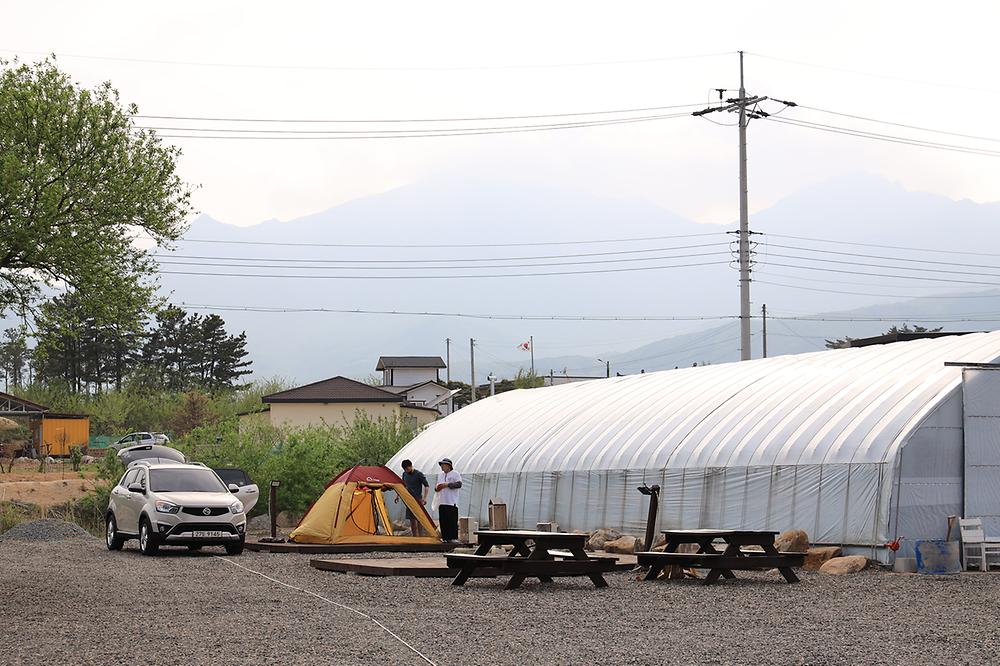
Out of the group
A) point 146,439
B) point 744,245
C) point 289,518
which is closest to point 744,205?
point 744,245

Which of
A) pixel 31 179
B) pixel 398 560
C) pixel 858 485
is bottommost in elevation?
pixel 398 560

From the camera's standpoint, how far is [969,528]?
21.8m

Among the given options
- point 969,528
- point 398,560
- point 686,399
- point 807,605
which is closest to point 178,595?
point 398,560

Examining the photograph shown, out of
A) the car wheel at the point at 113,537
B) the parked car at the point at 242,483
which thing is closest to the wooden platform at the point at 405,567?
the car wheel at the point at 113,537

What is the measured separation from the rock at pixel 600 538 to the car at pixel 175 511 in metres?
7.24

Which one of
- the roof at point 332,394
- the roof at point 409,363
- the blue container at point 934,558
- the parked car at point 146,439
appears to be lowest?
the blue container at point 934,558

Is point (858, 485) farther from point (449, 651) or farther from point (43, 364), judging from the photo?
point (43, 364)

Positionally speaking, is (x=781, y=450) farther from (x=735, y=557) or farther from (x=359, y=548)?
(x=359, y=548)

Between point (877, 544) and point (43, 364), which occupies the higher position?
point (43, 364)

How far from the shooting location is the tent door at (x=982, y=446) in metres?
22.5

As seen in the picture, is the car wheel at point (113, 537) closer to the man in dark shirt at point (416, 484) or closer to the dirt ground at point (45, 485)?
the man in dark shirt at point (416, 484)

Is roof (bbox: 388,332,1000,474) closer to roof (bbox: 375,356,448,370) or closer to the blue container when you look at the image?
the blue container

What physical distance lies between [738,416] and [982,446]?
5.39 m

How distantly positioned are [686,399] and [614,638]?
1730 cm
